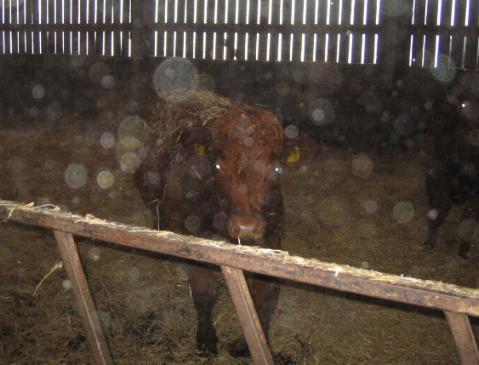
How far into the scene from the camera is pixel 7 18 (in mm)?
12086

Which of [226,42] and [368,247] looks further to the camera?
[226,42]

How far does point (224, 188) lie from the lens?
121 inches

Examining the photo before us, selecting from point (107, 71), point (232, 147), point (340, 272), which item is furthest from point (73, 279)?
point (107, 71)

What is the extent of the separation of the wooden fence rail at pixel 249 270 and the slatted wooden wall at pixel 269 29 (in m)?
7.61

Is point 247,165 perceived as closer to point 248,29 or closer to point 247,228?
point 247,228

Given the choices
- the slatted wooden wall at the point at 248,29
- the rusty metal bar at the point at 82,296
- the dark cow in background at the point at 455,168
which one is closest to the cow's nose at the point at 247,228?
the rusty metal bar at the point at 82,296

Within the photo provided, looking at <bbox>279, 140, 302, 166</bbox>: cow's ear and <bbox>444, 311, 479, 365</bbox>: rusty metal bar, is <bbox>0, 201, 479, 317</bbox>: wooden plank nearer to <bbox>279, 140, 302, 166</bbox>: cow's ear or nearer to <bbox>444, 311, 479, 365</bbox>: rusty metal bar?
<bbox>444, 311, 479, 365</bbox>: rusty metal bar

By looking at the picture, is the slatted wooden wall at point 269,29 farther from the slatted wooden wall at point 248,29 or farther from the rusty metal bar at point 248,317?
the rusty metal bar at point 248,317

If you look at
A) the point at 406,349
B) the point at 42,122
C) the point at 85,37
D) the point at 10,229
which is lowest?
the point at 406,349

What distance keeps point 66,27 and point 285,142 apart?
974cm

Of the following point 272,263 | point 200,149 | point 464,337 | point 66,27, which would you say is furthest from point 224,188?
point 66,27

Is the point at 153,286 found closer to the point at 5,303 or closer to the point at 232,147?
the point at 5,303

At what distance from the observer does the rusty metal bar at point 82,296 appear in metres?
1.86

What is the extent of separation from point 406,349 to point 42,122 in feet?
28.5
